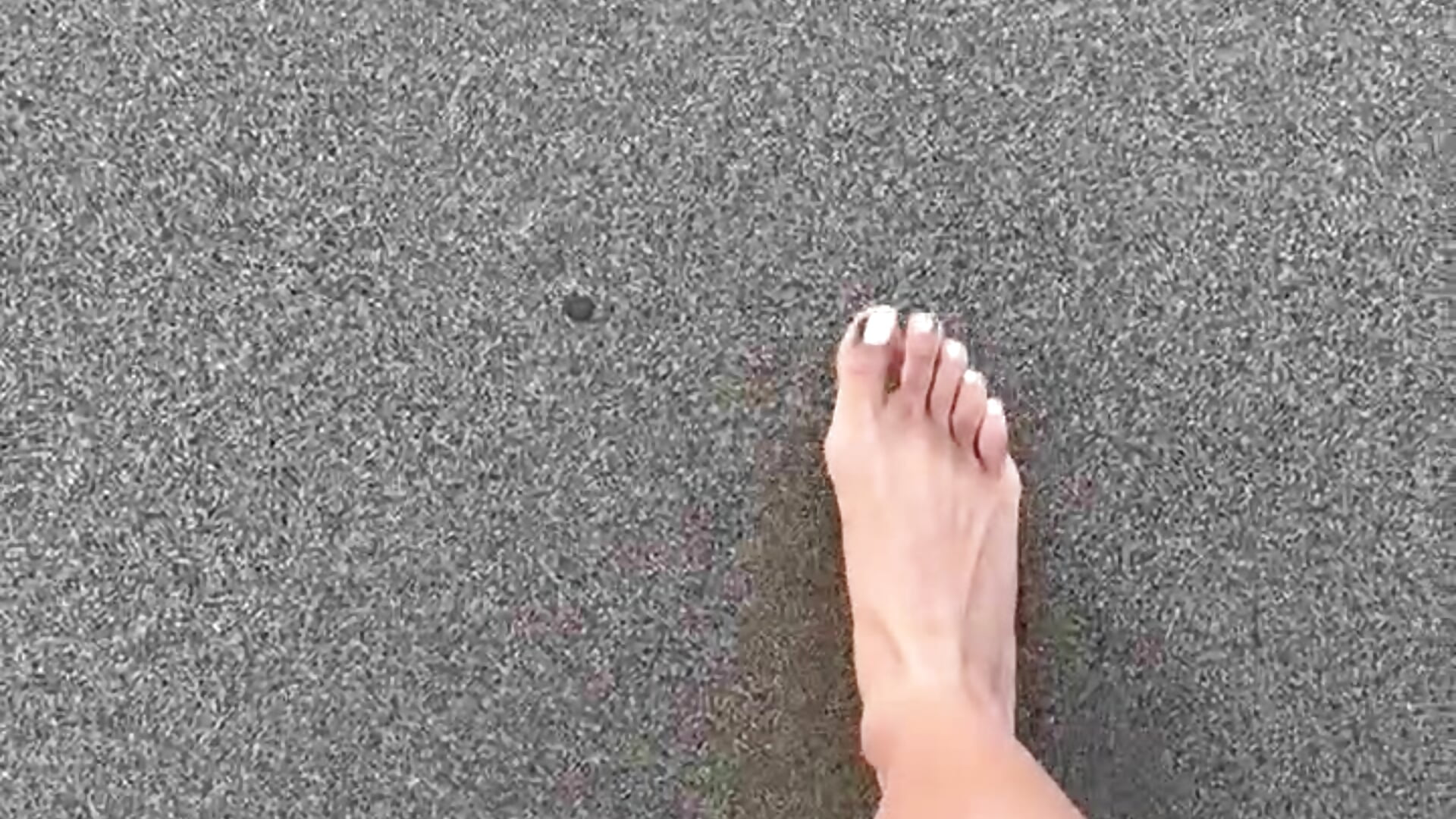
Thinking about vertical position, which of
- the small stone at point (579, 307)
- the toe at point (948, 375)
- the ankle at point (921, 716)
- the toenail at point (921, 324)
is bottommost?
the ankle at point (921, 716)

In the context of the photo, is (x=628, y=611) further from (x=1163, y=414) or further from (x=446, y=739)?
(x=1163, y=414)

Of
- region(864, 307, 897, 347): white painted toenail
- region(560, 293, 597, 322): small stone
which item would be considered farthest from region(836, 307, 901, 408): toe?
region(560, 293, 597, 322): small stone

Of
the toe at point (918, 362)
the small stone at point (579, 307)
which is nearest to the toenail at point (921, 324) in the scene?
the toe at point (918, 362)

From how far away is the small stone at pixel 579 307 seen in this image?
1.05 meters

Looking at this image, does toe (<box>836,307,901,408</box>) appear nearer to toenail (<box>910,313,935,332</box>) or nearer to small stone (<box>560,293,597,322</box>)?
toenail (<box>910,313,935,332</box>)

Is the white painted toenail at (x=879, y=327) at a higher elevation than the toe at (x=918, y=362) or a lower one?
higher

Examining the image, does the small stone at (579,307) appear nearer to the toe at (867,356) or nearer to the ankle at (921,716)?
the toe at (867,356)

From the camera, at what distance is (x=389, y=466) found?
105cm

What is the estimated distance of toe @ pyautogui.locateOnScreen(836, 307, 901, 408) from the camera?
104 cm

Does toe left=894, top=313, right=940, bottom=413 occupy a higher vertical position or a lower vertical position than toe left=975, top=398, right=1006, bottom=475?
higher

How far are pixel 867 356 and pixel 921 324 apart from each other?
0.12 ft

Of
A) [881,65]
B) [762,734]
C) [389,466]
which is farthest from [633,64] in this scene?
[762,734]

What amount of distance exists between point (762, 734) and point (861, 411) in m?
0.20

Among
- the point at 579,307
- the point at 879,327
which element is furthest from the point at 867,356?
the point at 579,307
